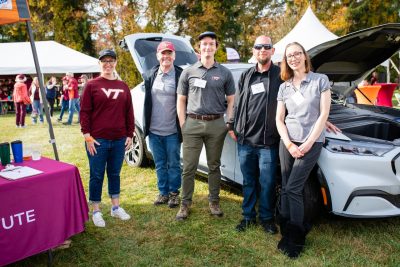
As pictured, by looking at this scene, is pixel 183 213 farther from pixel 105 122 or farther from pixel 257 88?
→ pixel 257 88

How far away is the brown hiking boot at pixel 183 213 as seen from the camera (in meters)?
3.74

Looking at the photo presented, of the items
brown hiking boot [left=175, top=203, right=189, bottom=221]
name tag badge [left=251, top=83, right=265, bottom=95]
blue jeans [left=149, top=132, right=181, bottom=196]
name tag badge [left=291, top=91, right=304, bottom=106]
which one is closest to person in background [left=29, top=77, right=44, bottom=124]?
blue jeans [left=149, top=132, right=181, bottom=196]

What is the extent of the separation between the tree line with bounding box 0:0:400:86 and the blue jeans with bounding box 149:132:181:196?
1004cm

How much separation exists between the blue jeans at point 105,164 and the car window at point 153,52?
1.45m

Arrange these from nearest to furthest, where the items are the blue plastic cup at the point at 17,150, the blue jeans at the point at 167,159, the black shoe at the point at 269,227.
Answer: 1. the blue plastic cup at the point at 17,150
2. the black shoe at the point at 269,227
3. the blue jeans at the point at 167,159

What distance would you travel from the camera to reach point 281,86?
306 cm

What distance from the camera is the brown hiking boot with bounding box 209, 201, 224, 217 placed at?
3.80 metres

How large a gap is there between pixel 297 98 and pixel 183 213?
173 centimetres

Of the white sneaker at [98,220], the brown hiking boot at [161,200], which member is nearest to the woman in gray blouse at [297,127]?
the brown hiking boot at [161,200]

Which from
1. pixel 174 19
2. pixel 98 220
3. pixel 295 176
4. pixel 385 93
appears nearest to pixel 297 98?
pixel 295 176

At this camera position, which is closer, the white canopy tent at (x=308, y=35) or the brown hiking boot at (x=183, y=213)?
the brown hiking boot at (x=183, y=213)

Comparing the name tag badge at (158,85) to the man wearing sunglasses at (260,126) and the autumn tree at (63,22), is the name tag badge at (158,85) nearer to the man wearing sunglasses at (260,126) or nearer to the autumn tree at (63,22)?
the man wearing sunglasses at (260,126)

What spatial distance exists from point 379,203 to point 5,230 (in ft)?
9.35

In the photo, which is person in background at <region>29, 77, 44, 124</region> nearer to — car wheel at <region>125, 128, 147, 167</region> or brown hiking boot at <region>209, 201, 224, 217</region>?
car wheel at <region>125, 128, 147, 167</region>
